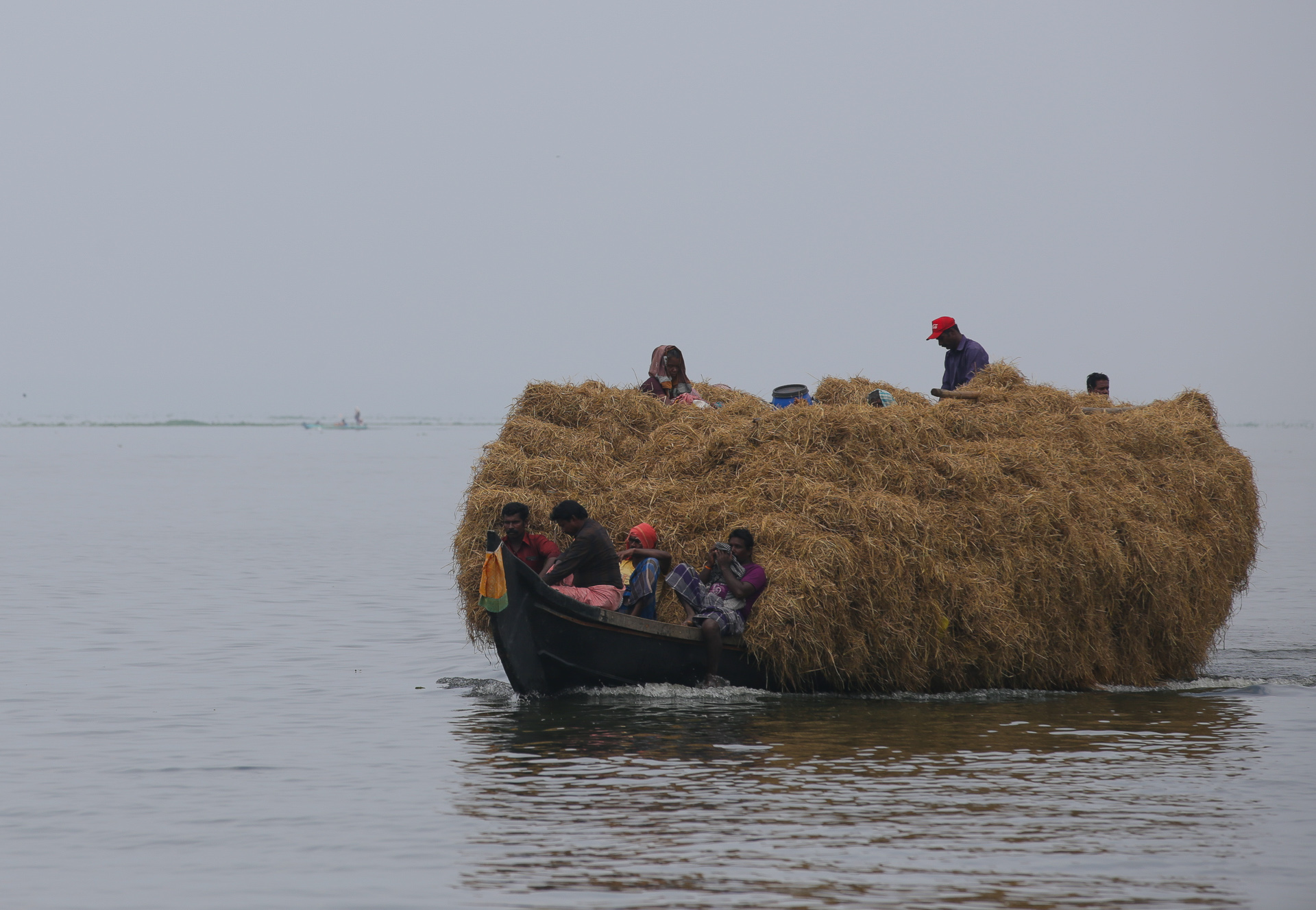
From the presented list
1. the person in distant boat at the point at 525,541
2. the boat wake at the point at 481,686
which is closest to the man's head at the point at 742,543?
the person in distant boat at the point at 525,541

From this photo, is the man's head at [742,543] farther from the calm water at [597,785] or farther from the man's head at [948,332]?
the man's head at [948,332]

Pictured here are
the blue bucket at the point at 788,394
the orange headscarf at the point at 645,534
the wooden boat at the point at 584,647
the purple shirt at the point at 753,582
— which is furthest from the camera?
the blue bucket at the point at 788,394

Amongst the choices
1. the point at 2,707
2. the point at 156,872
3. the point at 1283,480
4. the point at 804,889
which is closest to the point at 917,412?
the point at 804,889

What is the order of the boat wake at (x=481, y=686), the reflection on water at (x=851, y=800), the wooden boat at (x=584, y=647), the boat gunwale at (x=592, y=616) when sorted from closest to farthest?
the reflection on water at (x=851, y=800)
the boat gunwale at (x=592, y=616)
the wooden boat at (x=584, y=647)
the boat wake at (x=481, y=686)

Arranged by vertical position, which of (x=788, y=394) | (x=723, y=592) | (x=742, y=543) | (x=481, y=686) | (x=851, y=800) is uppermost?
(x=788, y=394)

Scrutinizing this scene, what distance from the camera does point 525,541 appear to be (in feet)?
54.7

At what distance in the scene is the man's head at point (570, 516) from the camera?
15883 mm

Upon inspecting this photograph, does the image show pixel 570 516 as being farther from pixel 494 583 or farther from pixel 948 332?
pixel 948 332

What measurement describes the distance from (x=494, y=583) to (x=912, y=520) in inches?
190

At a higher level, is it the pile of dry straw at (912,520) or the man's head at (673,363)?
the man's head at (673,363)

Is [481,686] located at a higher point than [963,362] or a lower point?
lower

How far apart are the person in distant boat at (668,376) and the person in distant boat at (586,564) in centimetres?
406

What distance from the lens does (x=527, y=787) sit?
42.1 feet

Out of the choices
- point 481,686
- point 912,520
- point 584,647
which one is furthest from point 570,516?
point 481,686
